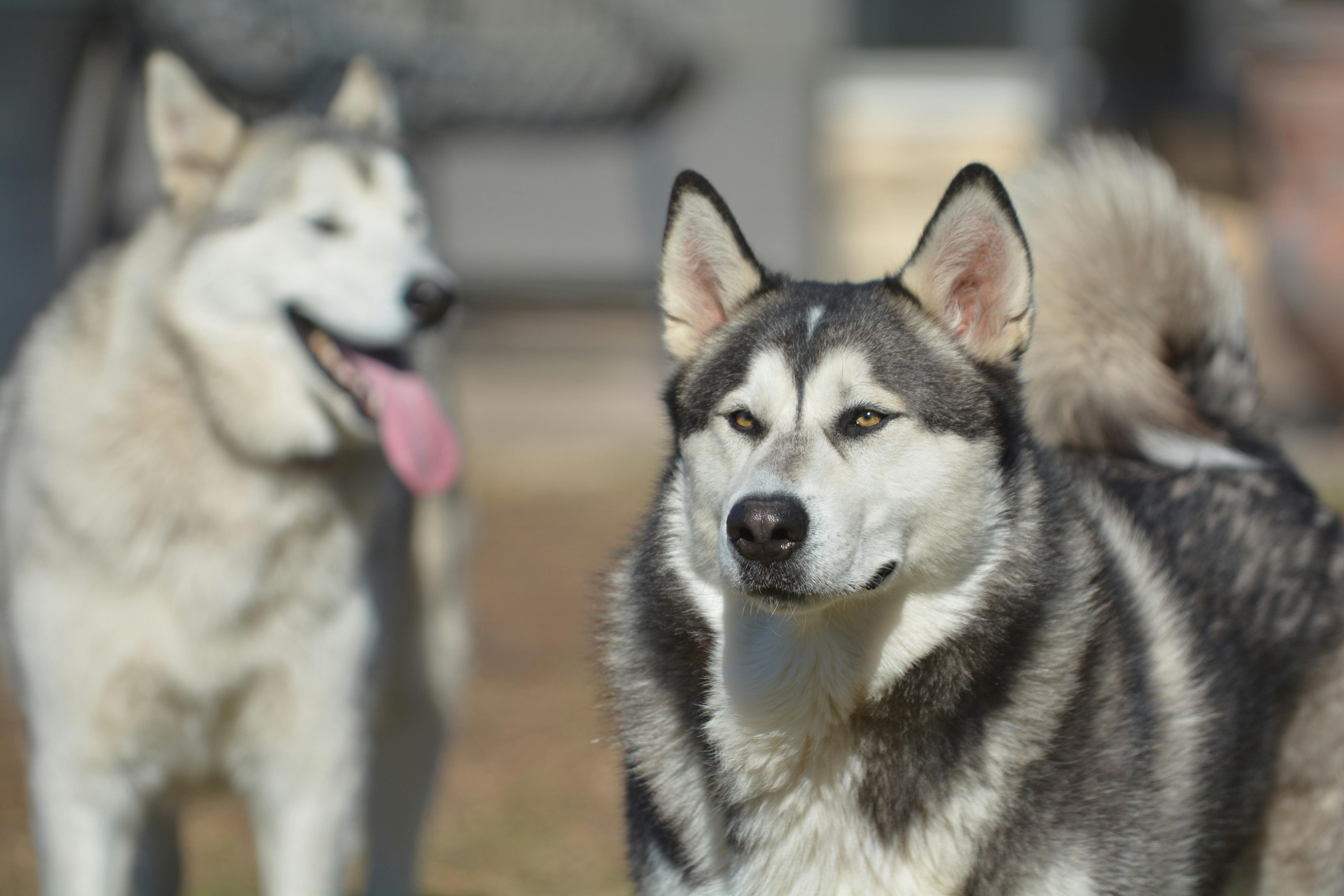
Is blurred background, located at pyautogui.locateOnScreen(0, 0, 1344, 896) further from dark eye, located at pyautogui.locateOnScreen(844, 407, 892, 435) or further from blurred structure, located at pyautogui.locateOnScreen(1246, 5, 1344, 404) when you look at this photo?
dark eye, located at pyautogui.locateOnScreen(844, 407, 892, 435)

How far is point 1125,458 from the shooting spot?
11.7 feet

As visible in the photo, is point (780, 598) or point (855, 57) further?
point (855, 57)

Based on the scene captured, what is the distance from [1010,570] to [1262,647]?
793 mm

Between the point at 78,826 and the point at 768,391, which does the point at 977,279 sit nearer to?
the point at 768,391

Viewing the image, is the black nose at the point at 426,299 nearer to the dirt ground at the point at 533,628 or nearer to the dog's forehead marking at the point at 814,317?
the dirt ground at the point at 533,628

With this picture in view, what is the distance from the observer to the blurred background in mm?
5805

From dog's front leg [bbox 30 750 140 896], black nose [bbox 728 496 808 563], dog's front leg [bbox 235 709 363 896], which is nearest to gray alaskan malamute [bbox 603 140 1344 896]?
black nose [bbox 728 496 808 563]

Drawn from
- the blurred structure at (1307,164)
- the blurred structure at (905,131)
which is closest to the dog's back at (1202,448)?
the blurred structure at (1307,164)

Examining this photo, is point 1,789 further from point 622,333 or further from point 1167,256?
point 622,333

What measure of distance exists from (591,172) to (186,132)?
8.03 meters

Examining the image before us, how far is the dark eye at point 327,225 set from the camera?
4012 millimetres

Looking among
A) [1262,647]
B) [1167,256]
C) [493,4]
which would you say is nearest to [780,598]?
[1262,647]

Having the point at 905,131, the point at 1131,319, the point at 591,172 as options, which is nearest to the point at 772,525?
the point at 1131,319

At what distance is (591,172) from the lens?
11.9 metres
